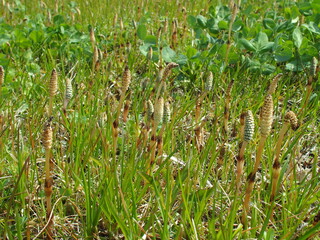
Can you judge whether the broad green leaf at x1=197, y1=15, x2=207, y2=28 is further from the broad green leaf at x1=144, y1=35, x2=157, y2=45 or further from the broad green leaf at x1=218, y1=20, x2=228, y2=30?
the broad green leaf at x1=144, y1=35, x2=157, y2=45

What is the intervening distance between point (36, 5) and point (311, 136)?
3.21 metres

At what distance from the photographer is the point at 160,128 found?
6.22 ft

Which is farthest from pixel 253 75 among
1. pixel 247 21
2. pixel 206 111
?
pixel 247 21

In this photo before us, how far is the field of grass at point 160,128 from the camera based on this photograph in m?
1.26

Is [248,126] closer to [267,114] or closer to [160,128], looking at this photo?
[267,114]

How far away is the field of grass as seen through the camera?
126 cm

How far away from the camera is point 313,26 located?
2607mm

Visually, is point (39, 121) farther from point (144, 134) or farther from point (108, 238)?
point (108, 238)

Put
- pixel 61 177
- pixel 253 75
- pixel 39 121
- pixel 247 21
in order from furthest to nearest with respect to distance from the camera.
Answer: pixel 247 21
pixel 253 75
pixel 39 121
pixel 61 177

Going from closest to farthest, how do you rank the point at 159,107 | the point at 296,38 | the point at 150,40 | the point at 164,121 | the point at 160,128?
the point at 159,107 → the point at 164,121 → the point at 160,128 → the point at 296,38 → the point at 150,40

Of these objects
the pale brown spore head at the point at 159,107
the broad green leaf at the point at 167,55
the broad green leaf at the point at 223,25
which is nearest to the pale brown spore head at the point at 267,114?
the pale brown spore head at the point at 159,107

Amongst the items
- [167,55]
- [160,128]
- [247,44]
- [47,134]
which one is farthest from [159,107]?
[247,44]

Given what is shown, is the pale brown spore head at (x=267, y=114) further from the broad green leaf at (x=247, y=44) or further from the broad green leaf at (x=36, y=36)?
the broad green leaf at (x=36, y=36)

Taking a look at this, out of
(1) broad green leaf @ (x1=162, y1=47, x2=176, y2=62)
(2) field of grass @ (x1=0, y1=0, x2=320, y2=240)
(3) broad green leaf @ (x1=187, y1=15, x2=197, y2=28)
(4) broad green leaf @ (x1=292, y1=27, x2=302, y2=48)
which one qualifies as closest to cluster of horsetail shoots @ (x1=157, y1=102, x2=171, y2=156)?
(2) field of grass @ (x1=0, y1=0, x2=320, y2=240)
